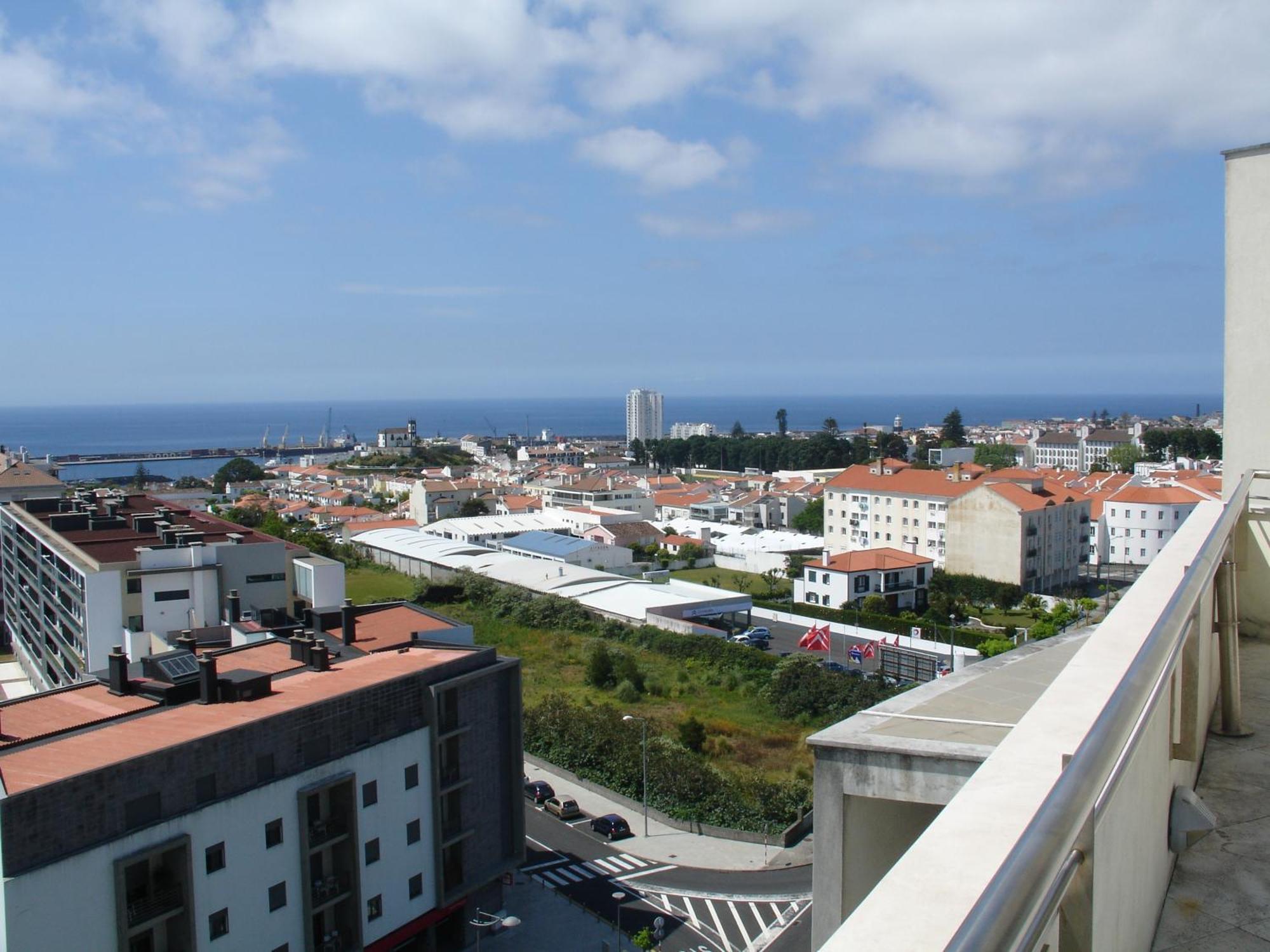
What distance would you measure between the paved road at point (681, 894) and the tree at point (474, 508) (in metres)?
25.1

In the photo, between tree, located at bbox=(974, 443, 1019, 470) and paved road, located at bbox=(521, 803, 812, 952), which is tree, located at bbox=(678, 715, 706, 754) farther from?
tree, located at bbox=(974, 443, 1019, 470)

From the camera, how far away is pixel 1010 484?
23797 millimetres

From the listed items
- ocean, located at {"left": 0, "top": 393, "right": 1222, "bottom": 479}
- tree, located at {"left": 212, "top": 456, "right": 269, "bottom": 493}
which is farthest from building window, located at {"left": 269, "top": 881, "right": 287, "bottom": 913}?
ocean, located at {"left": 0, "top": 393, "right": 1222, "bottom": 479}

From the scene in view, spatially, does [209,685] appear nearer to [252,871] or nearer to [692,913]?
[252,871]

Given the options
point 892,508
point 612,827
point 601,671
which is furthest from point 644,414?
point 612,827

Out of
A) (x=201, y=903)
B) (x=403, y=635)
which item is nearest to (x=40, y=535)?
(x=403, y=635)

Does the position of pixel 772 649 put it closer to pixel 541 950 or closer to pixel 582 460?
pixel 541 950

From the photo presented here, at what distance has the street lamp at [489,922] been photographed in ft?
25.7

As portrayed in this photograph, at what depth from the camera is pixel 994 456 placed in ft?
169

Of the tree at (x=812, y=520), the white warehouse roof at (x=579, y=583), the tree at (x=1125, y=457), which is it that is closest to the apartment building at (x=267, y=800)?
the white warehouse roof at (x=579, y=583)

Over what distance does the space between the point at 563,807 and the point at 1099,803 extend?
10.8m

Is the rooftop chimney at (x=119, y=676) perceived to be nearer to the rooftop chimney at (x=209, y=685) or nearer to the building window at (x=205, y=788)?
the rooftop chimney at (x=209, y=685)

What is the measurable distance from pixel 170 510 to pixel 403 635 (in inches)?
361

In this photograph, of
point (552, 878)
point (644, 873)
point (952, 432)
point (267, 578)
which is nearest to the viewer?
point (552, 878)
